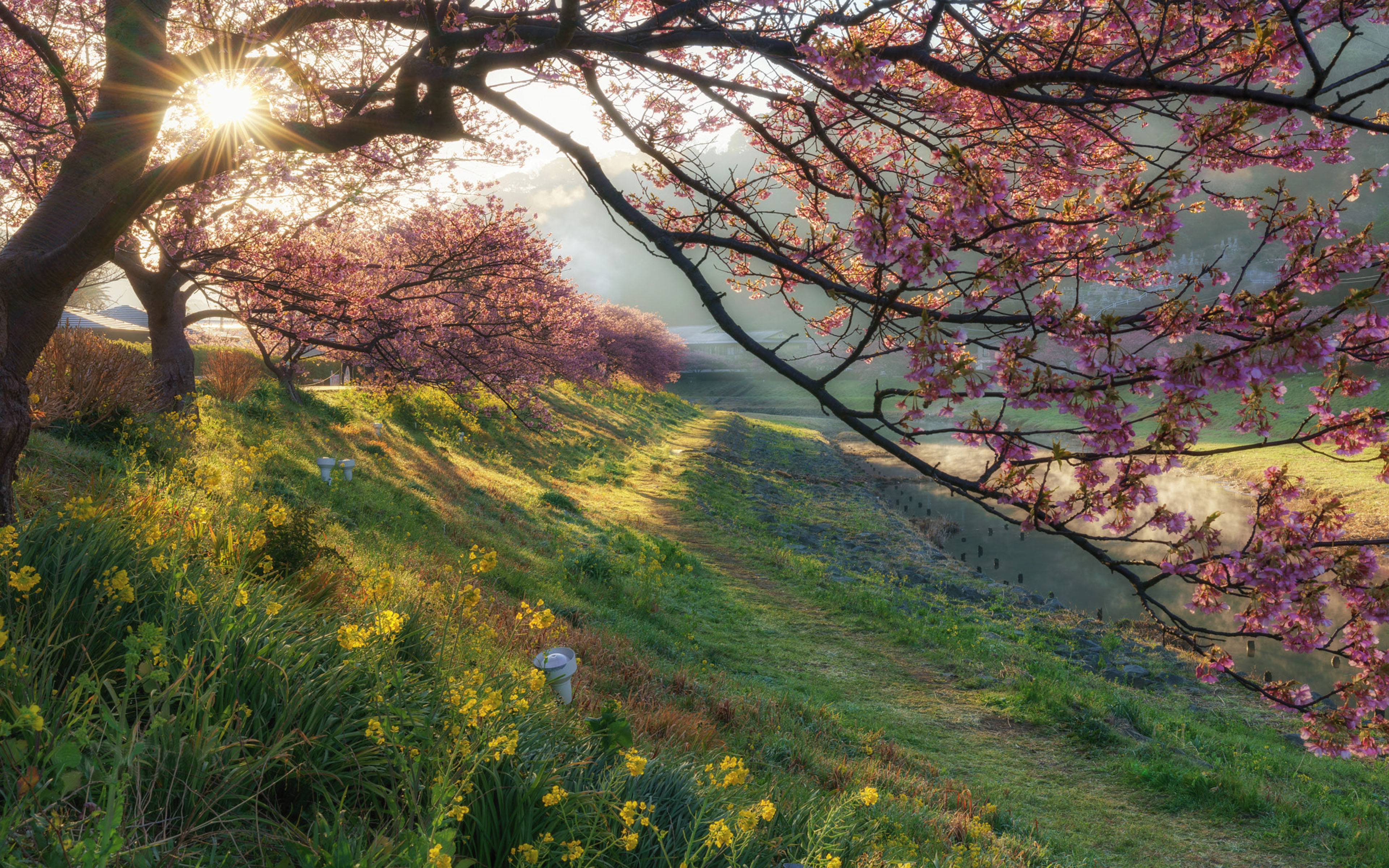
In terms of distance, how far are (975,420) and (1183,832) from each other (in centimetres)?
724

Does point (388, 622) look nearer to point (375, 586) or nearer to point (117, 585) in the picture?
point (117, 585)

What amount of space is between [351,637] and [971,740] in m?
8.19

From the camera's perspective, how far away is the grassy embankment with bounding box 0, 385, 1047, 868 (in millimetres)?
2461

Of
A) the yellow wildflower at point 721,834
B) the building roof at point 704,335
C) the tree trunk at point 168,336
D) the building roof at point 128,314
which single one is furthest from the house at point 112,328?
the building roof at point 704,335

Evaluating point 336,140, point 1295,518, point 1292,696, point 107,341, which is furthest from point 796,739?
point 107,341

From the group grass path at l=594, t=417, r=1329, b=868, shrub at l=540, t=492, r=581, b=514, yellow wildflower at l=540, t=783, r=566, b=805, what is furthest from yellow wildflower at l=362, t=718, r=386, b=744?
shrub at l=540, t=492, r=581, b=514

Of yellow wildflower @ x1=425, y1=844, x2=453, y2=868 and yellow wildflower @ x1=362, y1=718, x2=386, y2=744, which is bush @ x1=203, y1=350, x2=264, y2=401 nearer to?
yellow wildflower @ x1=362, y1=718, x2=386, y2=744

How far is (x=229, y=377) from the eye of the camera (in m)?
13.4

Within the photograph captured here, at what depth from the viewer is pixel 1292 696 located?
364 centimetres

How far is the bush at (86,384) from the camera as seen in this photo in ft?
26.1

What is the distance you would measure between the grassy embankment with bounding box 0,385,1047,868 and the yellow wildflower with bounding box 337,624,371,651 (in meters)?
0.02

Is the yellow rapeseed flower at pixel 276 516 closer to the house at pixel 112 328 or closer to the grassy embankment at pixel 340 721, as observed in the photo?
the grassy embankment at pixel 340 721

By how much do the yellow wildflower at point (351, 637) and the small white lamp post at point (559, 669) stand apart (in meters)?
1.68

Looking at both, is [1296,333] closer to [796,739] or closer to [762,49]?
[762,49]
